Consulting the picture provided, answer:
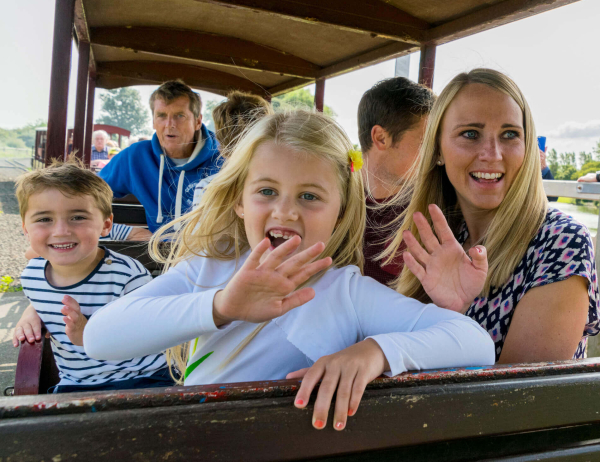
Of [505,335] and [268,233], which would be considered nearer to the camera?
[268,233]

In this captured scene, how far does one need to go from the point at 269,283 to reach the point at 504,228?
3.10 feet

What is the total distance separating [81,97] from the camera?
429cm

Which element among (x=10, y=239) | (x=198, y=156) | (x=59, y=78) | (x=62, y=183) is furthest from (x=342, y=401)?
(x=10, y=239)

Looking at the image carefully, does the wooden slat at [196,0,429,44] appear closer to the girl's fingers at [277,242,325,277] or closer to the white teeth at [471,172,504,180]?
the white teeth at [471,172,504,180]

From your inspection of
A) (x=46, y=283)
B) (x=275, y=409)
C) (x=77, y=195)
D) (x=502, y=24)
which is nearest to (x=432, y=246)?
(x=275, y=409)

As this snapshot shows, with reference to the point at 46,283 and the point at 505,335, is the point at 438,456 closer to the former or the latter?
the point at 505,335

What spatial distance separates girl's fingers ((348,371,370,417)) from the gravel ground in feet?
24.7

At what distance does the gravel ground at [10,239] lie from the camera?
334 inches

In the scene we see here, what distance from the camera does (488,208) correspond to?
164 cm

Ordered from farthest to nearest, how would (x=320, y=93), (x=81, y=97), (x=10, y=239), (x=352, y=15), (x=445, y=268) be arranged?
(x=10, y=239)
(x=320, y=93)
(x=81, y=97)
(x=352, y=15)
(x=445, y=268)

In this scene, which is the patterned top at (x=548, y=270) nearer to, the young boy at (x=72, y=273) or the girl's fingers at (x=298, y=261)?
the girl's fingers at (x=298, y=261)

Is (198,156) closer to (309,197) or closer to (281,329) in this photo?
(309,197)

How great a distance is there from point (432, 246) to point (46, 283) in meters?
1.50

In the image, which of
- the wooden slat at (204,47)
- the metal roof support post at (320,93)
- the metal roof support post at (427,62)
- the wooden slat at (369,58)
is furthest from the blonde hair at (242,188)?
the metal roof support post at (320,93)
